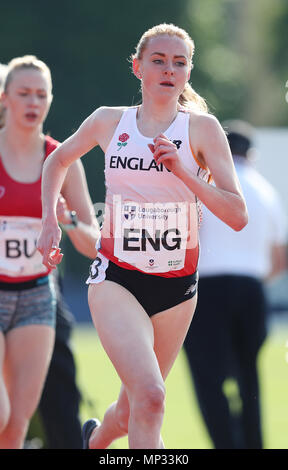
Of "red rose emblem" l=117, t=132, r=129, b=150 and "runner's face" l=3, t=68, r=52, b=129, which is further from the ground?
"runner's face" l=3, t=68, r=52, b=129

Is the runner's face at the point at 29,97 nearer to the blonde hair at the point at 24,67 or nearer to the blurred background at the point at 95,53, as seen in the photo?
the blonde hair at the point at 24,67

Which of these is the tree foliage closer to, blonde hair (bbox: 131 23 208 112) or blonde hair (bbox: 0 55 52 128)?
blonde hair (bbox: 0 55 52 128)

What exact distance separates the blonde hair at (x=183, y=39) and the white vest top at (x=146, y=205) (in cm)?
26

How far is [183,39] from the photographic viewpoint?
15.6 ft

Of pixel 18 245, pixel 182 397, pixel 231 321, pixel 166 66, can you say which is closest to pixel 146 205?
pixel 166 66

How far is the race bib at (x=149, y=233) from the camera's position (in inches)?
187

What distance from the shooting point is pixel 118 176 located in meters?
4.75

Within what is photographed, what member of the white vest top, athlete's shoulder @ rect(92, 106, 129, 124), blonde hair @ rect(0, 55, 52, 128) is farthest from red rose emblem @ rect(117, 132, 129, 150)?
blonde hair @ rect(0, 55, 52, 128)

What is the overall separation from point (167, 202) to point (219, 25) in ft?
108

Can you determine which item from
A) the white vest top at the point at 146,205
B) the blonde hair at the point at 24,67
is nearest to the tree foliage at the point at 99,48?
the blonde hair at the point at 24,67

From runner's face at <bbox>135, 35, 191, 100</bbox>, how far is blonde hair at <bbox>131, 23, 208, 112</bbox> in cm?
3

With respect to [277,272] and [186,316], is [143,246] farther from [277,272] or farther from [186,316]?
[277,272]

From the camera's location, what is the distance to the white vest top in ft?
15.4

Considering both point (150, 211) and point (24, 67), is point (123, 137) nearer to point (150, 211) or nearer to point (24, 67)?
point (150, 211)
